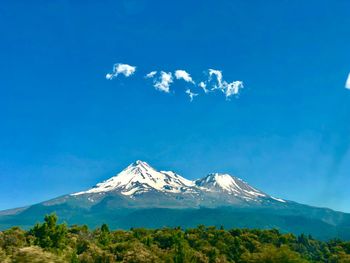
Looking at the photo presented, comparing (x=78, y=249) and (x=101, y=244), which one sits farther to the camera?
(x=101, y=244)

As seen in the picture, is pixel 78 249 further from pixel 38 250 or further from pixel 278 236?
pixel 38 250

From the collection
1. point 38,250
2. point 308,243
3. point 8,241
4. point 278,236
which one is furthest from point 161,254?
point 38,250

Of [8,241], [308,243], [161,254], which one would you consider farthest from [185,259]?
[308,243]

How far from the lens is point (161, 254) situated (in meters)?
125

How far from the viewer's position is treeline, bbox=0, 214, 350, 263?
10991 cm

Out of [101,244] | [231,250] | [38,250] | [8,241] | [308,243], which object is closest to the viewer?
[38,250]

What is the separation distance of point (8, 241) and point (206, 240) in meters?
66.5

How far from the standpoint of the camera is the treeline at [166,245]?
10991cm

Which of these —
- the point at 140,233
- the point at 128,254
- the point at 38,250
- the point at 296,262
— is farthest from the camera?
the point at 140,233

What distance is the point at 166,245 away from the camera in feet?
470

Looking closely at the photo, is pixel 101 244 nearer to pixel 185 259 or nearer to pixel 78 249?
pixel 78 249

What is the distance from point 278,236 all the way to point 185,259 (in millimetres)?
64404

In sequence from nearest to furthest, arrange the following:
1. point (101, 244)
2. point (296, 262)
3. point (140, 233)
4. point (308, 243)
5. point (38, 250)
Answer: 1. point (38, 250)
2. point (296, 262)
3. point (101, 244)
4. point (140, 233)
5. point (308, 243)

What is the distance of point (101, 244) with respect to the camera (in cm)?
13250
